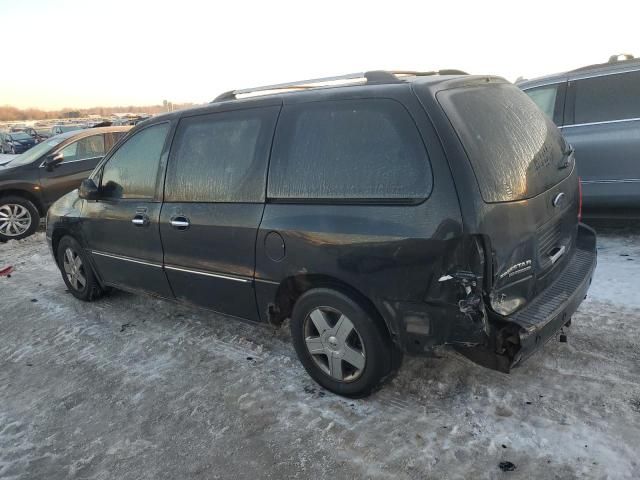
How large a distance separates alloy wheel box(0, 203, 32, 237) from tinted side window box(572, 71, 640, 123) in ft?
26.1

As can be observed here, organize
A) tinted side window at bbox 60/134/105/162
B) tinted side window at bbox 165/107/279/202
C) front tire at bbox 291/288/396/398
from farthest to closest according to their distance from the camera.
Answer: tinted side window at bbox 60/134/105/162 < tinted side window at bbox 165/107/279/202 < front tire at bbox 291/288/396/398

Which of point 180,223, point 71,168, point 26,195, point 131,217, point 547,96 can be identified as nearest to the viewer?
point 180,223

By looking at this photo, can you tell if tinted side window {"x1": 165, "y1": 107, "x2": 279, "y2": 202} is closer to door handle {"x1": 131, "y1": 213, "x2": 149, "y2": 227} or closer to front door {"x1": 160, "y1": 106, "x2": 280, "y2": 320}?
front door {"x1": 160, "y1": 106, "x2": 280, "y2": 320}

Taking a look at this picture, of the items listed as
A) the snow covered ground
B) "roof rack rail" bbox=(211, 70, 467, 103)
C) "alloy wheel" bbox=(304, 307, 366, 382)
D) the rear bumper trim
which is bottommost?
the snow covered ground

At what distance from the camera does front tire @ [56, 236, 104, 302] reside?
475 centimetres

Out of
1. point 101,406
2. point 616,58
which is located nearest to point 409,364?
point 101,406

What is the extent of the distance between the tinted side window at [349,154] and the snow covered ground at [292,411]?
0.97 metres

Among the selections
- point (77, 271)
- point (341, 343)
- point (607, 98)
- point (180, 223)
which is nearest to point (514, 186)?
point (341, 343)

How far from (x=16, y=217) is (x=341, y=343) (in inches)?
283

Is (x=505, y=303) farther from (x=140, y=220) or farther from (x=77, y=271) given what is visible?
(x=77, y=271)

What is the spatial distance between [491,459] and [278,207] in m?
1.72

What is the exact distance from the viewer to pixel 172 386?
3320 millimetres

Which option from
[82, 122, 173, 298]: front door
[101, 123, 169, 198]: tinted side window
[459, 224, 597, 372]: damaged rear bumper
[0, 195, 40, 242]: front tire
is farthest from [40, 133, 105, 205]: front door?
[459, 224, 597, 372]: damaged rear bumper

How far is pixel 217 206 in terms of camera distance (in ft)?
10.8
